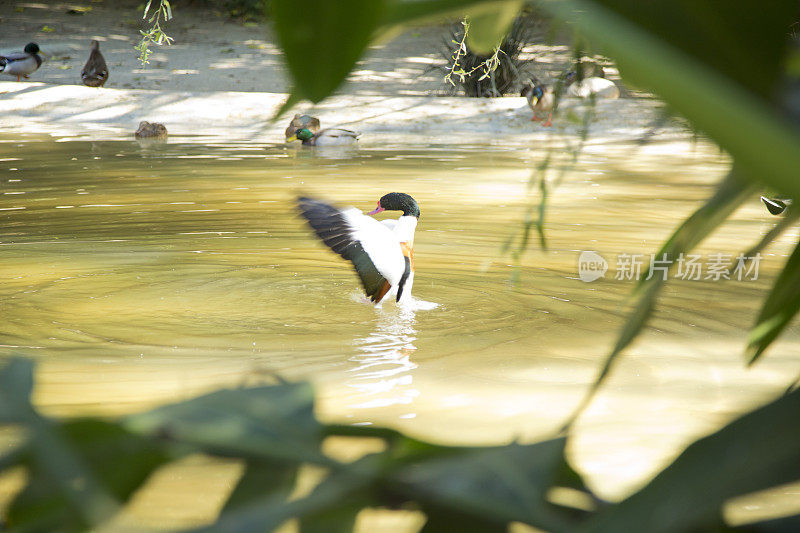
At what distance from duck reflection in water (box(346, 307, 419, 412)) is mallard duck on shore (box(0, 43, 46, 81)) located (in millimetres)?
8802

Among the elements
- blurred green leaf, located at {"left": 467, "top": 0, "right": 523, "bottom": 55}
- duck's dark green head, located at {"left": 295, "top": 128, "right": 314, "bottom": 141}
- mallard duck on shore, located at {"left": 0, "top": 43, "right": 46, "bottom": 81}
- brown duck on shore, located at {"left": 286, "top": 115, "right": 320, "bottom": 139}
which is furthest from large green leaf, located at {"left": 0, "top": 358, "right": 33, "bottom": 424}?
mallard duck on shore, located at {"left": 0, "top": 43, "right": 46, "bottom": 81}

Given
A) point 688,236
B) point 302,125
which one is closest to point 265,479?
point 688,236

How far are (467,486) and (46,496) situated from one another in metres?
0.06

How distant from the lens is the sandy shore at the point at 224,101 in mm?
8359

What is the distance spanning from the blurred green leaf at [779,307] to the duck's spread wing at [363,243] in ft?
7.54

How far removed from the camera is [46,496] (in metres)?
0.12

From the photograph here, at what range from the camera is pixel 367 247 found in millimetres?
2588

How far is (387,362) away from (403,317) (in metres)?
0.42

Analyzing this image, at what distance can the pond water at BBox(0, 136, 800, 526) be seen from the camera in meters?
1.76

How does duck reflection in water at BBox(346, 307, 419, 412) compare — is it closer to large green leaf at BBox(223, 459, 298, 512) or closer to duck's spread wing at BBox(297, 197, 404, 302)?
duck's spread wing at BBox(297, 197, 404, 302)

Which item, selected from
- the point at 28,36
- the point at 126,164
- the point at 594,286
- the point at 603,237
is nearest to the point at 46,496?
the point at 594,286

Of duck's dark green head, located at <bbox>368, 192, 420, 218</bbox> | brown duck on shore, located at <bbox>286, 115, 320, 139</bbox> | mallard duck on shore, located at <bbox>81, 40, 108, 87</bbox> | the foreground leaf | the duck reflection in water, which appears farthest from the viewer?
mallard duck on shore, located at <bbox>81, 40, 108, 87</bbox>

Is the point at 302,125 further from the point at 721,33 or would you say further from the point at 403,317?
the point at 721,33

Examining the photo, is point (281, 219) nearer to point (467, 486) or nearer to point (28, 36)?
point (467, 486)
